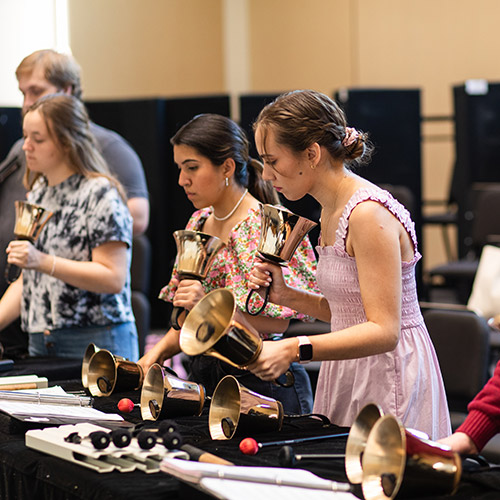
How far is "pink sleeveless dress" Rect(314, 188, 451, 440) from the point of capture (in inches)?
85.7

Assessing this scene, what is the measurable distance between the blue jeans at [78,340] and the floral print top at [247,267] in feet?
1.85

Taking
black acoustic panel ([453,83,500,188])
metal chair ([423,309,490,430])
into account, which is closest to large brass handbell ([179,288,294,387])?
metal chair ([423,309,490,430])

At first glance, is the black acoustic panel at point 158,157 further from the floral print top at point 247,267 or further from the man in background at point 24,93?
the floral print top at point 247,267

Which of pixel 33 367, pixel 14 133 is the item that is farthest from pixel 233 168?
pixel 14 133

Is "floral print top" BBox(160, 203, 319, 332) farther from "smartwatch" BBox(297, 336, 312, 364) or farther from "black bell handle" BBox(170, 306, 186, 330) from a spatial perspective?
"smartwatch" BBox(297, 336, 312, 364)

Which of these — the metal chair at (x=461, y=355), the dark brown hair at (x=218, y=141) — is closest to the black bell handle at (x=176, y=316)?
the dark brown hair at (x=218, y=141)

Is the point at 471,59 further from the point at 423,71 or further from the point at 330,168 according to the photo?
the point at 330,168

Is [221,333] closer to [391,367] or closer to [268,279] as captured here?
[268,279]

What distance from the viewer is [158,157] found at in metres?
6.95

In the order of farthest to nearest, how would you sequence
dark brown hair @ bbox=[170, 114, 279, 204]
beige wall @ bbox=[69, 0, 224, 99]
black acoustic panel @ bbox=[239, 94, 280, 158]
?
beige wall @ bbox=[69, 0, 224, 99], black acoustic panel @ bbox=[239, 94, 280, 158], dark brown hair @ bbox=[170, 114, 279, 204]

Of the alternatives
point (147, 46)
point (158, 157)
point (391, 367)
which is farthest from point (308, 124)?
point (147, 46)

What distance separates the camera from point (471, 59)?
859 cm

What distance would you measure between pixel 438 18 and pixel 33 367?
22.7ft

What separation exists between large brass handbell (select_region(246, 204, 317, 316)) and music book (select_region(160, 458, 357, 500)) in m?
0.67
